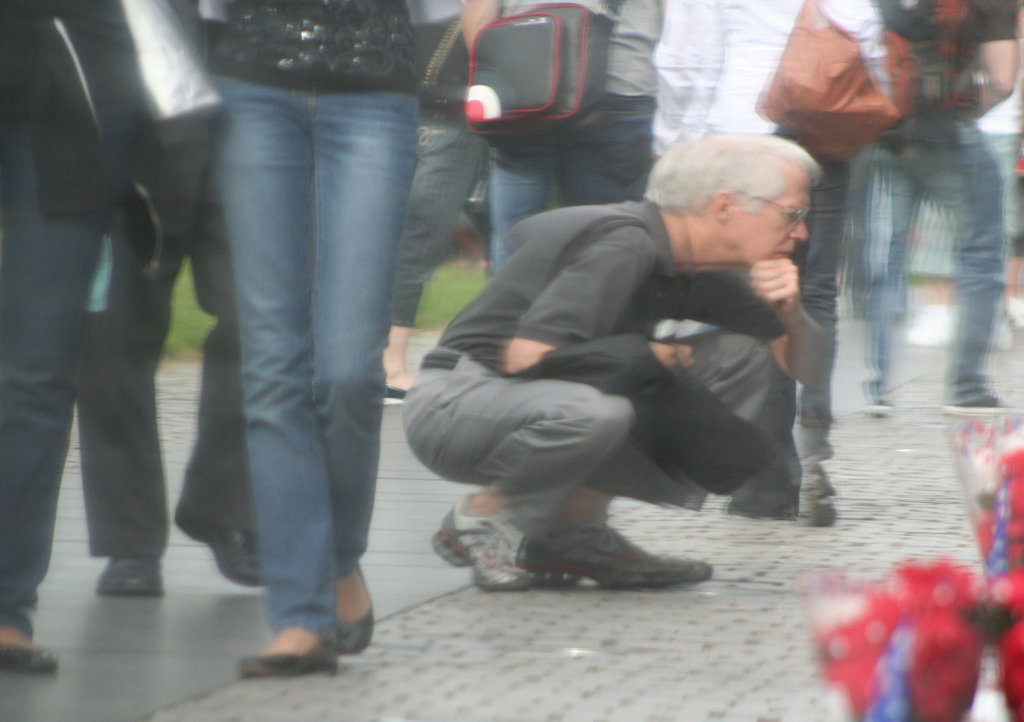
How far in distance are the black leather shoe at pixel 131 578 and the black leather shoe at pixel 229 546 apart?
12 centimetres

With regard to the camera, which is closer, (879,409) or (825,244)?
(825,244)

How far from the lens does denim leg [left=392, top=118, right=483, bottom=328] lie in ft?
23.9

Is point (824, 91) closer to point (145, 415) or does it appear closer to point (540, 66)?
point (540, 66)

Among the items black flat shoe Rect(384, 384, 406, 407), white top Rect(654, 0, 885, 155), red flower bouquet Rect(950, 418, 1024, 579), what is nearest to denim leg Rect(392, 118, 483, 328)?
black flat shoe Rect(384, 384, 406, 407)

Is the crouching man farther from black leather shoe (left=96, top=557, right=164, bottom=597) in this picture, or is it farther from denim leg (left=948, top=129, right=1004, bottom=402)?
denim leg (left=948, top=129, right=1004, bottom=402)

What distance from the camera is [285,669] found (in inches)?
120

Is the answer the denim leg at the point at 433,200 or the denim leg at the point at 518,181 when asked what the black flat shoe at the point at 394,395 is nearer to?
the denim leg at the point at 433,200

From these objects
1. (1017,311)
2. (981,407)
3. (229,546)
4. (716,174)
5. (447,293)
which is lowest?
(447,293)

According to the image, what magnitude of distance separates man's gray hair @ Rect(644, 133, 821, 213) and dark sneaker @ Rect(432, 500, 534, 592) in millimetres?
869

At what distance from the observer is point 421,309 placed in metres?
13.1

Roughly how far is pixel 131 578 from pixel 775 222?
68.6 inches

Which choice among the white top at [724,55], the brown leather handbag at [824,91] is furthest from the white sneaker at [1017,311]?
the brown leather handbag at [824,91]

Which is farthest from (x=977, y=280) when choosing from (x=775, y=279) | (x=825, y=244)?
(x=775, y=279)

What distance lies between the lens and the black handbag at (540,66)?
5184 mm
